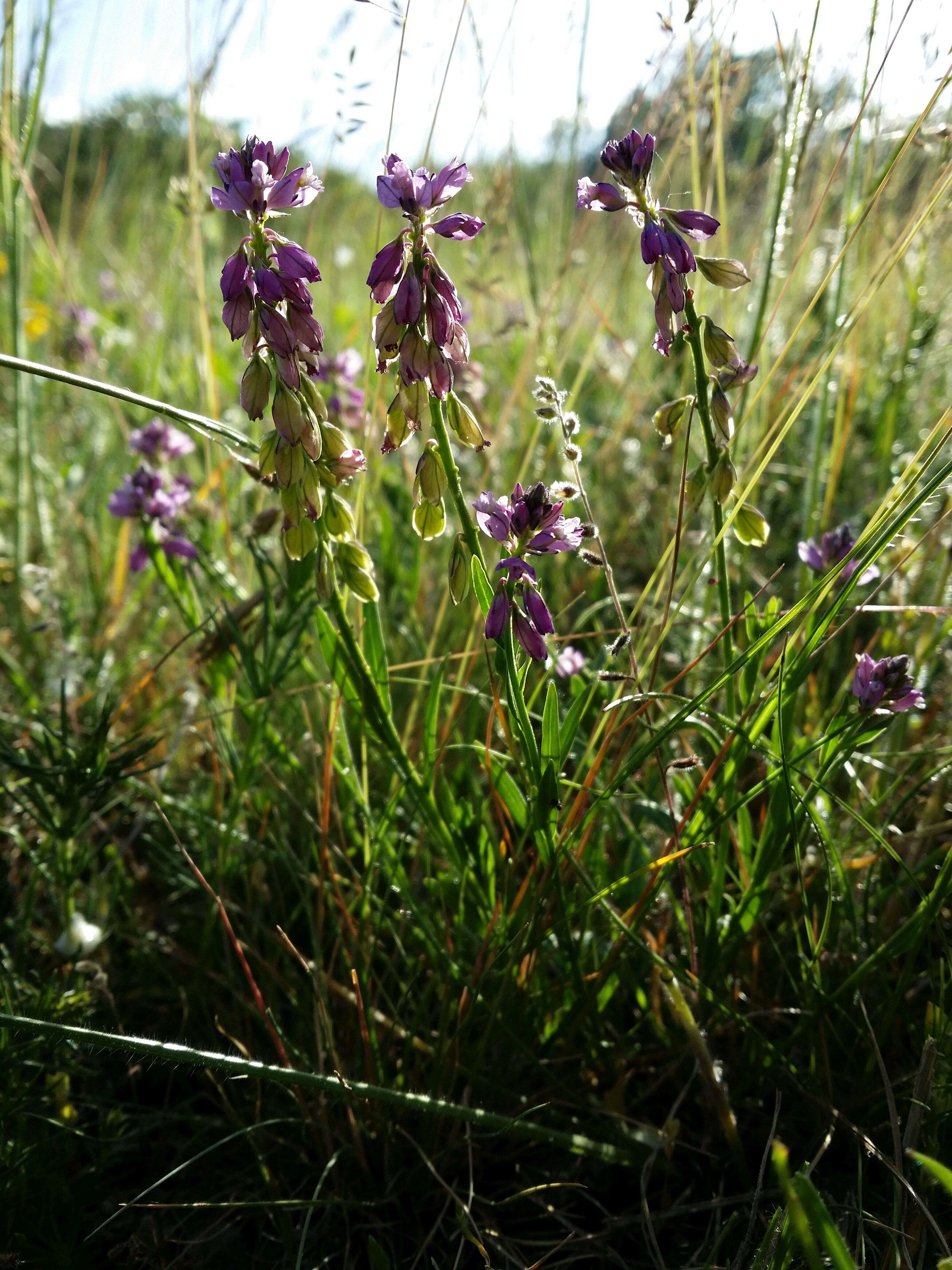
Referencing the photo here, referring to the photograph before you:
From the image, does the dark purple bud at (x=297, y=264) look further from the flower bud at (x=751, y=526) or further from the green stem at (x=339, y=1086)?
the green stem at (x=339, y=1086)

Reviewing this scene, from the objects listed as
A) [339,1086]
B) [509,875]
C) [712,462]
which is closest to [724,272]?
[712,462]

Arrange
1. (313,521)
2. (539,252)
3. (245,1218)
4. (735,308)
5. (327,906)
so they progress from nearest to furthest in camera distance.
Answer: (313,521) < (245,1218) < (327,906) < (735,308) < (539,252)

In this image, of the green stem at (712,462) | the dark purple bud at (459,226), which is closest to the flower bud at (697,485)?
the green stem at (712,462)

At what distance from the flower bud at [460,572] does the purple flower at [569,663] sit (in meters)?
0.42

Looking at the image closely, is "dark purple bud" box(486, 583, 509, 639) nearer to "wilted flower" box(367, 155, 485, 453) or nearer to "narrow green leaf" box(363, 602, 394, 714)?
"wilted flower" box(367, 155, 485, 453)

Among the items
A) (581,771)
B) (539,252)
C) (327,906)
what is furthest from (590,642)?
(539,252)

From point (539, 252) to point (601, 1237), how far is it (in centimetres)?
464

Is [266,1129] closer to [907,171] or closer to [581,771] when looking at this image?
[581,771]

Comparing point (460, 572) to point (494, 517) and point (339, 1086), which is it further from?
point (339, 1086)

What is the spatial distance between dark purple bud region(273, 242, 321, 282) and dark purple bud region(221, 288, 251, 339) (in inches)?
1.8

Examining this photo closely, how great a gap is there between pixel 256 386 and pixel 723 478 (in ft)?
1.80

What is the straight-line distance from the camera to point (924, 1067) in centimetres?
95

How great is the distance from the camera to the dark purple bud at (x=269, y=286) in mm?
931

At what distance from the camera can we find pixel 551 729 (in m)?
1.14
